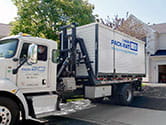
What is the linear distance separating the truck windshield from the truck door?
8.9 inches

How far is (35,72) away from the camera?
17.3ft

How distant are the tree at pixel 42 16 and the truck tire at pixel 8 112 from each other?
7.74 m

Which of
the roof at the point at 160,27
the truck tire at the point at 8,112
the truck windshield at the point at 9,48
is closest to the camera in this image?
the truck tire at the point at 8,112

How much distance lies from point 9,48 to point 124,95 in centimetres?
594

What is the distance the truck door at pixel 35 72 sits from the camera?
5.01 m

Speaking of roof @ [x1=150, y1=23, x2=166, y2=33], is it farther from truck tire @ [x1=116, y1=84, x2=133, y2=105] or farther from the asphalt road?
the asphalt road

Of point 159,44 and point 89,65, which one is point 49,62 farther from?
point 159,44

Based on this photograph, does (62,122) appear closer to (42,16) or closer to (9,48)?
(9,48)

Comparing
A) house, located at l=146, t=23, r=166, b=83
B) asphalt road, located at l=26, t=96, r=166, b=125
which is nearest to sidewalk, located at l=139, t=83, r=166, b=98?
asphalt road, located at l=26, t=96, r=166, b=125

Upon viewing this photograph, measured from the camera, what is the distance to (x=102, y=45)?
7.58 m

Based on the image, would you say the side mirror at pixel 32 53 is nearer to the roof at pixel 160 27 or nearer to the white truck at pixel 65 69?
the white truck at pixel 65 69

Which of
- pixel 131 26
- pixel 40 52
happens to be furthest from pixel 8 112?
pixel 131 26

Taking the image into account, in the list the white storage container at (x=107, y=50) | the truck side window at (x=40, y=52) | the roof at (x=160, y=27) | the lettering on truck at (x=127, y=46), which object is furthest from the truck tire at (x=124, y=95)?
the roof at (x=160, y=27)

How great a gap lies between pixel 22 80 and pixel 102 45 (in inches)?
146
